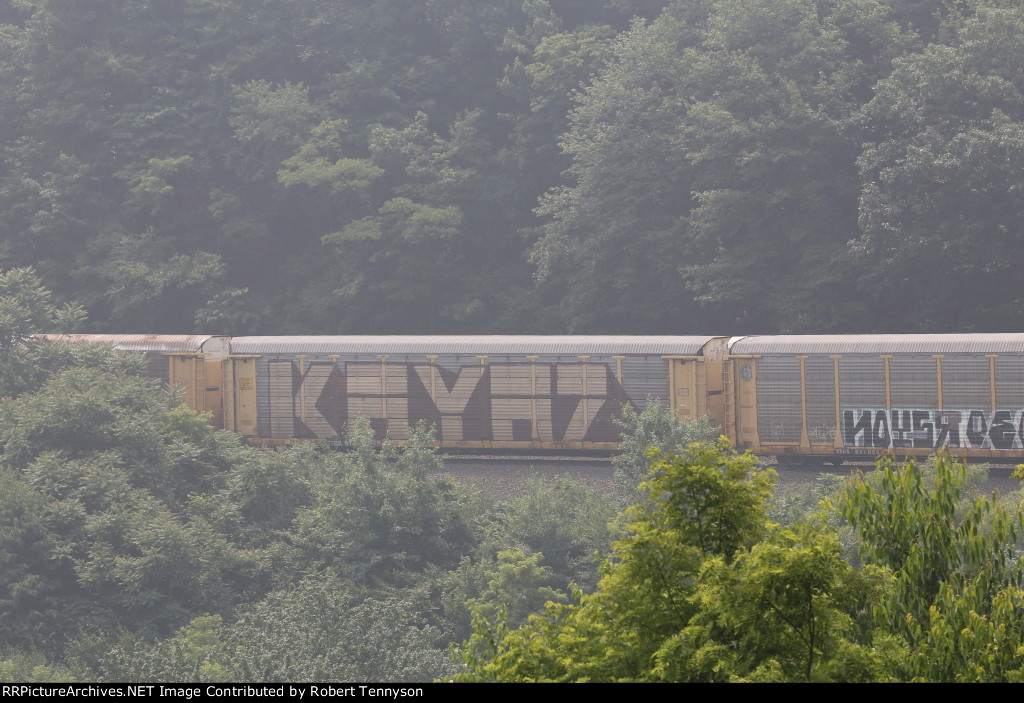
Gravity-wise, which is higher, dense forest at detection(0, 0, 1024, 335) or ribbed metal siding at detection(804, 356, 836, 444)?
dense forest at detection(0, 0, 1024, 335)

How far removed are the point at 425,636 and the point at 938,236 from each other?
24672mm

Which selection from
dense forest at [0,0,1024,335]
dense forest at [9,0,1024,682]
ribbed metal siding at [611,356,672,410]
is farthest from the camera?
dense forest at [0,0,1024,335]

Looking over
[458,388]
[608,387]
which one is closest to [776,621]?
[608,387]

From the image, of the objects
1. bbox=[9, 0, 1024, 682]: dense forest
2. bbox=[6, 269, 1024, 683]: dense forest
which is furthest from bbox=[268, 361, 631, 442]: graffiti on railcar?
bbox=[6, 269, 1024, 683]: dense forest

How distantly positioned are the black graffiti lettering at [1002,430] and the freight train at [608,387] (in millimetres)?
29

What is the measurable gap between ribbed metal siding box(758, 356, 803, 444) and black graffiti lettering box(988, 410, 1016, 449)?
13.7ft

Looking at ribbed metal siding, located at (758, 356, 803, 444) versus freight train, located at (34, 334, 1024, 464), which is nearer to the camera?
freight train, located at (34, 334, 1024, 464)

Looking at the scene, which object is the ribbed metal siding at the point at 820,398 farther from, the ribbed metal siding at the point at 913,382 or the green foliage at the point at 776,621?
the green foliage at the point at 776,621

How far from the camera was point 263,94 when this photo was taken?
5125cm

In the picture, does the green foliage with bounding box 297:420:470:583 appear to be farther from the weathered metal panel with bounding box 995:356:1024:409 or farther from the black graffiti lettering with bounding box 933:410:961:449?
the weathered metal panel with bounding box 995:356:1024:409

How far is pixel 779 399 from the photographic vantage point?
25516 millimetres

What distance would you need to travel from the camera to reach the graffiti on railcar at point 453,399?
27.3m

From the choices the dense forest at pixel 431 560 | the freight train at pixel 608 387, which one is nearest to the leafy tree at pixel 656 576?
the dense forest at pixel 431 560

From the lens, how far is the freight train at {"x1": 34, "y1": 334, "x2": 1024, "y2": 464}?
23.9m
